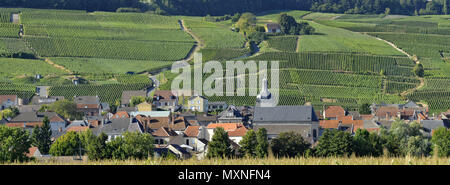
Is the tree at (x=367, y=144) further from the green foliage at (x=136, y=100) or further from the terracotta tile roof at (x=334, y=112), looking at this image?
the green foliage at (x=136, y=100)

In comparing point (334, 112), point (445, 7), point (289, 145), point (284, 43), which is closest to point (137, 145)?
point (289, 145)

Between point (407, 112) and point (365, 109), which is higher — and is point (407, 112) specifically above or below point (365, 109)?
below

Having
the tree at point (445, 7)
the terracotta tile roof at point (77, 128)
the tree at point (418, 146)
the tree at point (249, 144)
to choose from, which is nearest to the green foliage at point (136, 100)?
the terracotta tile roof at point (77, 128)

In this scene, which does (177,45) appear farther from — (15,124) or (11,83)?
(15,124)

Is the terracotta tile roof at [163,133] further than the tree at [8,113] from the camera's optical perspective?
No

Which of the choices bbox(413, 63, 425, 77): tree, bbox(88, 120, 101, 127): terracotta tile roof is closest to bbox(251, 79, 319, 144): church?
bbox(88, 120, 101, 127): terracotta tile roof

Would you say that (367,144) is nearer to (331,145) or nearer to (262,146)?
(331,145)

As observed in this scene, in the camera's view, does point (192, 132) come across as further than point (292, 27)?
No
